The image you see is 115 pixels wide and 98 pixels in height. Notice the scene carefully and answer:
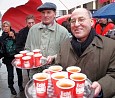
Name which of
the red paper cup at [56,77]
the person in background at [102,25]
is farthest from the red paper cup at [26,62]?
the person in background at [102,25]

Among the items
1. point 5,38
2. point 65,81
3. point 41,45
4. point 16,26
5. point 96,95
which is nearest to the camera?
point 65,81

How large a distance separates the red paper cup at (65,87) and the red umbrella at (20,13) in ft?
23.2

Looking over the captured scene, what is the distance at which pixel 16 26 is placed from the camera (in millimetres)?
9055

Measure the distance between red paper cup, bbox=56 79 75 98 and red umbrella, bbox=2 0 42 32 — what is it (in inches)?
279

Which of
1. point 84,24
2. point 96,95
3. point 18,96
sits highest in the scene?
point 84,24

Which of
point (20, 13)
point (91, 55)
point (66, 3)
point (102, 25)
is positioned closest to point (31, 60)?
point (91, 55)

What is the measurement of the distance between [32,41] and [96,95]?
6.12 feet

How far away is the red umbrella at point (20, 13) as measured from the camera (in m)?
8.93

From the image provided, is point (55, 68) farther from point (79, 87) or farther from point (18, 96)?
point (18, 96)

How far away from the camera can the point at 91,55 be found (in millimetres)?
2400

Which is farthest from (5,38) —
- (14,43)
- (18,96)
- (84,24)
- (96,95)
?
(96,95)

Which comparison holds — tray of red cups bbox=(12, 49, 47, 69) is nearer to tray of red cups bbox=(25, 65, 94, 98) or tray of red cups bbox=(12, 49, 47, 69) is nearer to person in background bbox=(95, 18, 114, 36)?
tray of red cups bbox=(25, 65, 94, 98)

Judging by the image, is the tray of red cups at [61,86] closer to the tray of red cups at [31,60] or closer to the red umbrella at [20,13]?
the tray of red cups at [31,60]

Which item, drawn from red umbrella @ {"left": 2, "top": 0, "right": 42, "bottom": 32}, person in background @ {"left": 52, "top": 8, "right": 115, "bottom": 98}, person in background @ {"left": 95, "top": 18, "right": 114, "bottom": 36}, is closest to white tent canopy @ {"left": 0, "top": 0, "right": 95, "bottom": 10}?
red umbrella @ {"left": 2, "top": 0, "right": 42, "bottom": 32}
